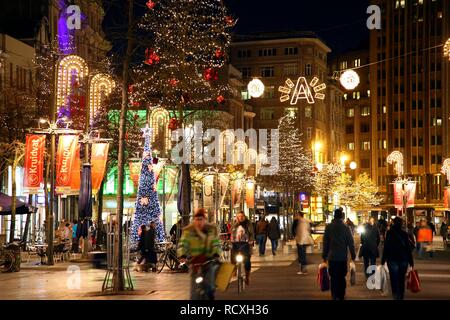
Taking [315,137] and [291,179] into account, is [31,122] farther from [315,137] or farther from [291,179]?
[315,137]

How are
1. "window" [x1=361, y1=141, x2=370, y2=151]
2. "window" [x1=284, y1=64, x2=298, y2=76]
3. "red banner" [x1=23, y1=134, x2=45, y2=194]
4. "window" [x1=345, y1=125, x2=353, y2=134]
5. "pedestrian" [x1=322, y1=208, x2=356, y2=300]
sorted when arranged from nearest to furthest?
1. "pedestrian" [x1=322, y1=208, x2=356, y2=300]
2. "red banner" [x1=23, y1=134, x2=45, y2=194]
3. "window" [x1=284, y1=64, x2=298, y2=76]
4. "window" [x1=361, y1=141, x2=370, y2=151]
5. "window" [x1=345, y1=125, x2=353, y2=134]

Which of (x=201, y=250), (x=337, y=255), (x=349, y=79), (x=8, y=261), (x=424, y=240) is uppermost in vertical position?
(x=349, y=79)

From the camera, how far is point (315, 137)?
477 ft

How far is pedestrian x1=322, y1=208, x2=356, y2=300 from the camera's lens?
1889cm

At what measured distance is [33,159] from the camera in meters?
36.6

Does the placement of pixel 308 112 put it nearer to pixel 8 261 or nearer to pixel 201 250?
pixel 8 261

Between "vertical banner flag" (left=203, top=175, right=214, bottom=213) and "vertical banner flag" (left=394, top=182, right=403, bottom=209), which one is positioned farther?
"vertical banner flag" (left=394, top=182, right=403, bottom=209)

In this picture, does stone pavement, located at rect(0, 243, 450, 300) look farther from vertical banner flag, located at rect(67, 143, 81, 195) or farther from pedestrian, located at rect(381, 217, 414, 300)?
vertical banner flag, located at rect(67, 143, 81, 195)

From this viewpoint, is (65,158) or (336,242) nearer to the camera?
(336,242)

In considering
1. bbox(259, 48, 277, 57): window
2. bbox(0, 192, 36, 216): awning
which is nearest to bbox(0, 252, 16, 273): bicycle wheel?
bbox(0, 192, 36, 216): awning

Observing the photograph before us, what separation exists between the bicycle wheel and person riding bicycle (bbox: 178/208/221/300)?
18.8m

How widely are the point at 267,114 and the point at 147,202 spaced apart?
351ft

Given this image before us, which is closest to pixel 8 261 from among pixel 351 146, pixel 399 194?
pixel 399 194

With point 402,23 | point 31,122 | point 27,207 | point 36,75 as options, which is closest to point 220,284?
point 27,207
